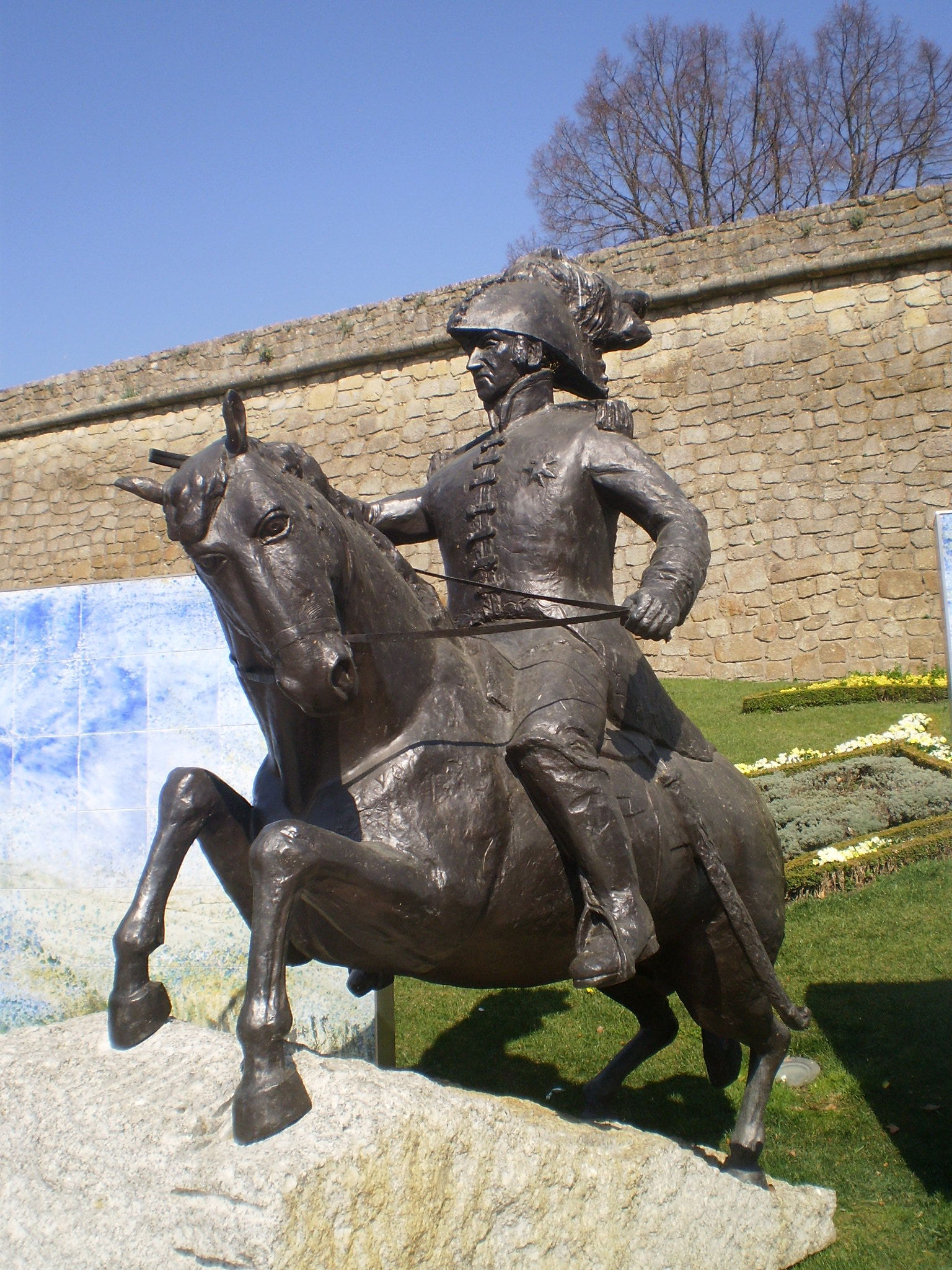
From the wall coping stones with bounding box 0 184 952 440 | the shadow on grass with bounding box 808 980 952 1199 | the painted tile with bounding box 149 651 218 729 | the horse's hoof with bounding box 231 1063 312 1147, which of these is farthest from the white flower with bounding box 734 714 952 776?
the wall coping stones with bounding box 0 184 952 440

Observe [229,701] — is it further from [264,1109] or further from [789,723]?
[789,723]

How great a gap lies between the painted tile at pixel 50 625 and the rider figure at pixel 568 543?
285 centimetres

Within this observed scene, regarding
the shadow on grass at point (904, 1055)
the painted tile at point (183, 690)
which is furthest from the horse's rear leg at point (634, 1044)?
the painted tile at point (183, 690)

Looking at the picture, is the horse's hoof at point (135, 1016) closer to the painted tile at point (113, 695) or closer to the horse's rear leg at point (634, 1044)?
the horse's rear leg at point (634, 1044)

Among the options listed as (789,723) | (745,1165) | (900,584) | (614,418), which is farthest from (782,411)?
(745,1165)

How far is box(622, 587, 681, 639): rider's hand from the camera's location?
280 centimetres

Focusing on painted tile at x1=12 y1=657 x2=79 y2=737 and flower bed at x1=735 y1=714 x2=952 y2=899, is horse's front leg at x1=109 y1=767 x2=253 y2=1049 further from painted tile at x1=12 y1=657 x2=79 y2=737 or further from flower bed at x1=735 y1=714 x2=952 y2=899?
flower bed at x1=735 y1=714 x2=952 y2=899

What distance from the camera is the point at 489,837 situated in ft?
8.87

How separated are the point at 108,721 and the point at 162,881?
3.32m

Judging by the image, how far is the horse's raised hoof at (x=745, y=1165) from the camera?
138 inches

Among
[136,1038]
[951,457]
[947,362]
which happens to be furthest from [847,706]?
[136,1038]

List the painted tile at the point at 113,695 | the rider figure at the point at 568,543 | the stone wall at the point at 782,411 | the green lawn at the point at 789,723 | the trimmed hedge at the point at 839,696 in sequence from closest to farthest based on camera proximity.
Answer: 1. the rider figure at the point at 568,543
2. the painted tile at the point at 113,695
3. the green lawn at the point at 789,723
4. the trimmed hedge at the point at 839,696
5. the stone wall at the point at 782,411

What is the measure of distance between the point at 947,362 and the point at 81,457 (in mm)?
13809

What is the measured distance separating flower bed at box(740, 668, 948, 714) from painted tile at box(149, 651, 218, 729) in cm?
705
